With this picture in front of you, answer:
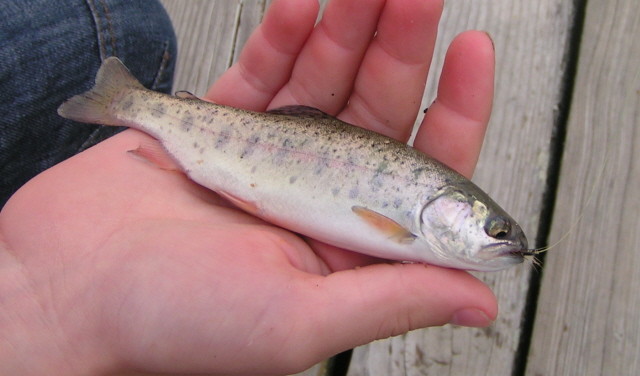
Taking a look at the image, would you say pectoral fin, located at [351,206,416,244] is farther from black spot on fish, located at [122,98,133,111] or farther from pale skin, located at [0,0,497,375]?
black spot on fish, located at [122,98,133,111]

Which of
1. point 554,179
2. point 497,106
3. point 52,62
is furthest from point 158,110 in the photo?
point 554,179

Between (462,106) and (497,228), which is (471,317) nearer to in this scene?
(497,228)

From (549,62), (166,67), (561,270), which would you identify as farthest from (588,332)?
(166,67)

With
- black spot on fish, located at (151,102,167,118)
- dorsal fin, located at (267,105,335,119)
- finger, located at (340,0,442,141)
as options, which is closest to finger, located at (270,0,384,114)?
finger, located at (340,0,442,141)

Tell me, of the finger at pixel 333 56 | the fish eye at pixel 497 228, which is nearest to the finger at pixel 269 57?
the finger at pixel 333 56

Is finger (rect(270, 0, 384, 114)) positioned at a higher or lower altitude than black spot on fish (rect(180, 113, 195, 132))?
higher

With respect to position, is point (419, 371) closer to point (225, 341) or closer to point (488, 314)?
point (488, 314)
